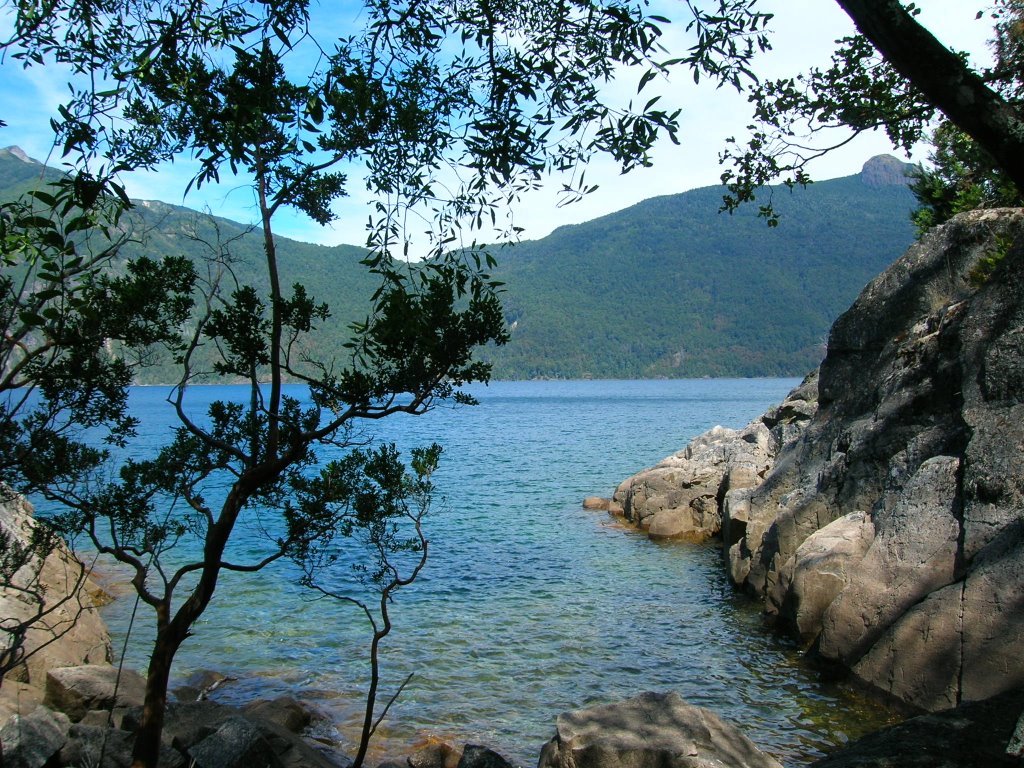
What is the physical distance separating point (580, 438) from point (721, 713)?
51.1 metres

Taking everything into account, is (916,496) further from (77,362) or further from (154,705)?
(77,362)

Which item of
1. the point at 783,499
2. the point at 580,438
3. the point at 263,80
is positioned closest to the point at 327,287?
the point at 580,438

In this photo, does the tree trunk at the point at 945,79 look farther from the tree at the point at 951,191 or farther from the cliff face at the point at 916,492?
the tree at the point at 951,191

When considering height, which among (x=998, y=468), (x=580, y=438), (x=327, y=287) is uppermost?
(x=327, y=287)

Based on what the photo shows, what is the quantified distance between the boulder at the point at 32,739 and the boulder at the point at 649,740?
524cm

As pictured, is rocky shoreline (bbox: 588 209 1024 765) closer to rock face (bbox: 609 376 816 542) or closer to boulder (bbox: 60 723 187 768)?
rock face (bbox: 609 376 816 542)

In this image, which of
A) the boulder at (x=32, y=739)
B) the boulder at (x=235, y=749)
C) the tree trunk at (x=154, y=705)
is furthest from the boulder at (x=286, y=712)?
the tree trunk at (x=154, y=705)

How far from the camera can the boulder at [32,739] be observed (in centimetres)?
773

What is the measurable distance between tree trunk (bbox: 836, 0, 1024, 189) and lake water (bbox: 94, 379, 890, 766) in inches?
342

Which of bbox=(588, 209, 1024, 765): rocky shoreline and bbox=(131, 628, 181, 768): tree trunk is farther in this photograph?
bbox=(588, 209, 1024, 765): rocky shoreline

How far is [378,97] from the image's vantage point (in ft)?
21.1

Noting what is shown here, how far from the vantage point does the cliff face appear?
970cm

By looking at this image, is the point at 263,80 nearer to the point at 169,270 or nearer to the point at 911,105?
the point at 169,270

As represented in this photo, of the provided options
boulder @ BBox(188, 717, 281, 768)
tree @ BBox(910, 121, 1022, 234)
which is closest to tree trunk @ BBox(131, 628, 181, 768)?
boulder @ BBox(188, 717, 281, 768)
